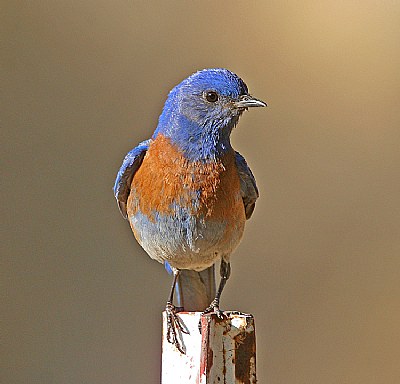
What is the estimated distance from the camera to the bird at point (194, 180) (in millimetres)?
2094

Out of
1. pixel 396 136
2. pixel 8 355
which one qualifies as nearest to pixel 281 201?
pixel 396 136

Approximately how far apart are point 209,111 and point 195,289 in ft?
1.84

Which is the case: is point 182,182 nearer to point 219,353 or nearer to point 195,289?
point 195,289

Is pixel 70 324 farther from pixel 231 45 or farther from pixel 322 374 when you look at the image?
pixel 231 45

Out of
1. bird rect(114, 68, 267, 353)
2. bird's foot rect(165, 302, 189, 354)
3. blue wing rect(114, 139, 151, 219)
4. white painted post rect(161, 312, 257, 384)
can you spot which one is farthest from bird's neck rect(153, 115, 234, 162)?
white painted post rect(161, 312, 257, 384)

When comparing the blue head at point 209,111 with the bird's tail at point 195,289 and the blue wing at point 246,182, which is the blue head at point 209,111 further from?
the bird's tail at point 195,289

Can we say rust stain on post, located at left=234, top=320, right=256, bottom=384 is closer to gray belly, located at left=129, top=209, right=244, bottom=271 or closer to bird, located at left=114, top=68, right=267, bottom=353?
bird, located at left=114, top=68, right=267, bottom=353

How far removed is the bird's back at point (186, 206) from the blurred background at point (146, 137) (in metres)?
1.59

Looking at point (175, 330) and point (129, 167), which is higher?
point (129, 167)

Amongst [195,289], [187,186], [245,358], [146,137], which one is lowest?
[245,358]

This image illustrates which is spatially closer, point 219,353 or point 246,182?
point 219,353

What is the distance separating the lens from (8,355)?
3.70m

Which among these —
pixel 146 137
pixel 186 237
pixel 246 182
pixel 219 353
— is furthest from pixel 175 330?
pixel 146 137

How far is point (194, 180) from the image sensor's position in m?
2.09
